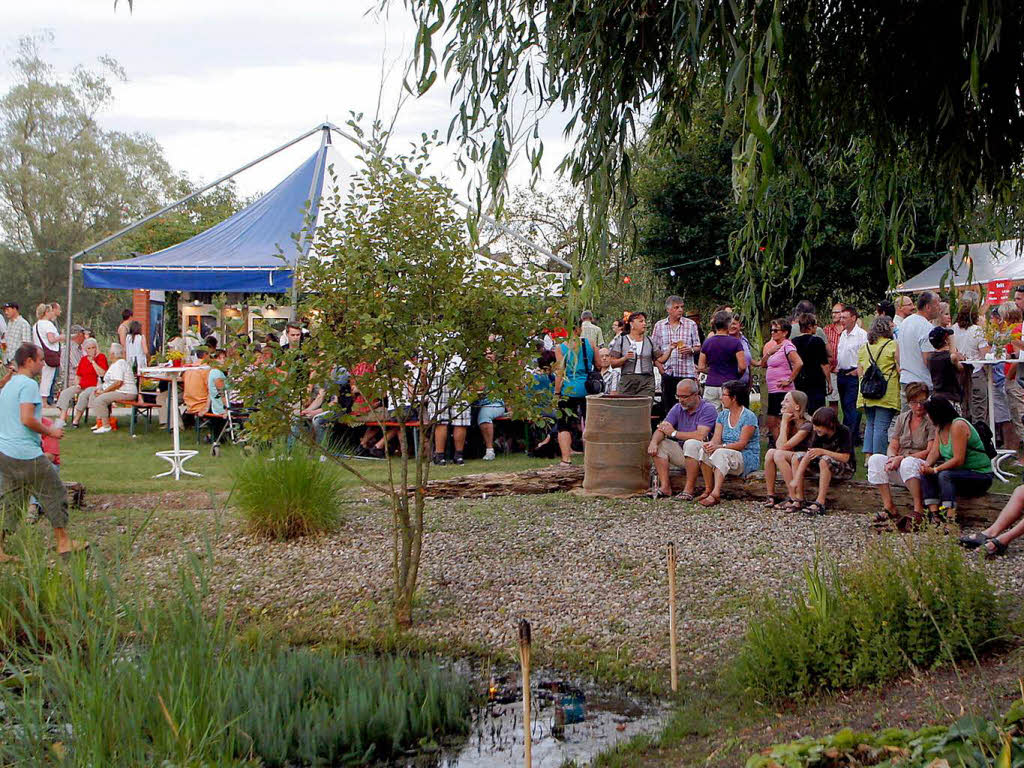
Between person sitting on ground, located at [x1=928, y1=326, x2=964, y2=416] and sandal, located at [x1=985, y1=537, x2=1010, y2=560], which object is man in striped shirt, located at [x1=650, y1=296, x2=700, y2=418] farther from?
sandal, located at [x1=985, y1=537, x2=1010, y2=560]

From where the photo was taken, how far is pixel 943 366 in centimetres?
959

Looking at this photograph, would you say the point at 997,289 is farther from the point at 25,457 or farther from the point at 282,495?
the point at 25,457

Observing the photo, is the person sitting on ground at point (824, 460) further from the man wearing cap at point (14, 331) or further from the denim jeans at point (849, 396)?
the man wearing cap at point (14, 331)

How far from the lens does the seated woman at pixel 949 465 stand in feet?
26.5

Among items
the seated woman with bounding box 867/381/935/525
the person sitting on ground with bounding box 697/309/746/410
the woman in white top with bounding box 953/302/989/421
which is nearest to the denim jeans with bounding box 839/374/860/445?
the woman in white top with bounding box 953/302/989/421

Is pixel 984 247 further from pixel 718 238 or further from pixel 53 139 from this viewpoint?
pixel 53 139

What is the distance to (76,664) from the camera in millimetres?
3932

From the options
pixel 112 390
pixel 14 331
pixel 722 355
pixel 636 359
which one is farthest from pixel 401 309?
pixel 14 331

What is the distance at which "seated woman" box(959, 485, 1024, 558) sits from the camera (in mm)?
7125

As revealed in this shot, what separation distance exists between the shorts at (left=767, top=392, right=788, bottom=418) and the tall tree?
44.1 metres

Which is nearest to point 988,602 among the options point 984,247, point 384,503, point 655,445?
point 655,445

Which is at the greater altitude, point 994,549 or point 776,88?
point 776,88

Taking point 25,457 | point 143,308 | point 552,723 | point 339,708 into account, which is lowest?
point 552,723

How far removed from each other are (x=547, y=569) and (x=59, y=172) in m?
47.6
